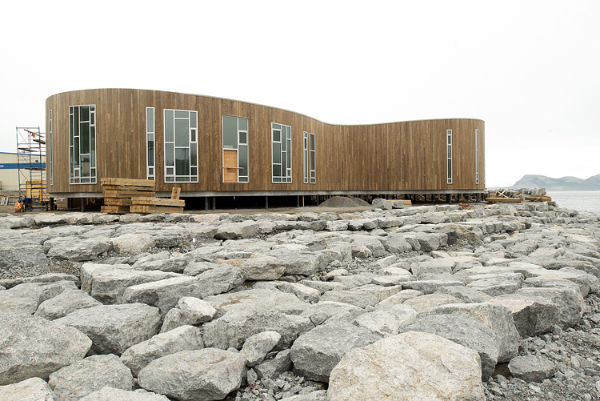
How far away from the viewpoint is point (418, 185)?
19.9 meters

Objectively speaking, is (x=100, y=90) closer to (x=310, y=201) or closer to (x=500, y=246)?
(x=310, y=201)

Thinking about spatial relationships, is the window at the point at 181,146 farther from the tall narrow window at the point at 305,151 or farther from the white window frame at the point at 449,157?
the white window frame at the point at 449,157

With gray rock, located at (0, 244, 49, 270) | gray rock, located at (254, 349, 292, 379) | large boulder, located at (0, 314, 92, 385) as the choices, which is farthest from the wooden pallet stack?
gray rock, located at (254, 349, 292, 379)

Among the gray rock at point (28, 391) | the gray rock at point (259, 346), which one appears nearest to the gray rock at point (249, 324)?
the gray rock at point (259, 346)

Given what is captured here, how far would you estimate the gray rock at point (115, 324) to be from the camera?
2959 mm

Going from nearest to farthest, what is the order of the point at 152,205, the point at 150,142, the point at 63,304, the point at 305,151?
the point at 63,304 < the point at 152,205 < the point at 150,142 < the point at 305,151

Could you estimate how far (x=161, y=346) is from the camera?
2785mm

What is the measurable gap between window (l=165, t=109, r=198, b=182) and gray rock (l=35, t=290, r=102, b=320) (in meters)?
10.3

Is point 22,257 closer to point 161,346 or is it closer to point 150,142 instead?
point 161,346

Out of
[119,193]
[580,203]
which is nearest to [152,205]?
[119,193]

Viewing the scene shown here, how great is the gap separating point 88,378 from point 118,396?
427mm

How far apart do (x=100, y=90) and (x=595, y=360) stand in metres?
15.0

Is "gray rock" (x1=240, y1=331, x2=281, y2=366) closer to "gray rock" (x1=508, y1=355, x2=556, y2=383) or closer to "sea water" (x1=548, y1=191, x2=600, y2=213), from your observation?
"gray rock" (x1=508, y1=355, x2=556, y2=383)

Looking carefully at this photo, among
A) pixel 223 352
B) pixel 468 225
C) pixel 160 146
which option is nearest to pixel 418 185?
pixel 468 225
